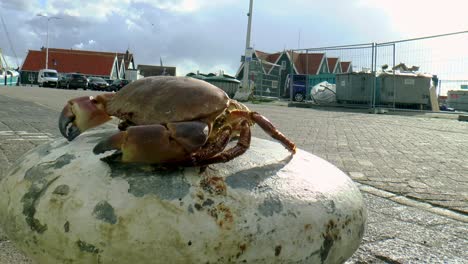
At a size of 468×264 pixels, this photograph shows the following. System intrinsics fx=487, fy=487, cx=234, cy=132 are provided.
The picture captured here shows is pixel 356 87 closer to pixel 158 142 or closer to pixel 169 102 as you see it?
pixel 169 102

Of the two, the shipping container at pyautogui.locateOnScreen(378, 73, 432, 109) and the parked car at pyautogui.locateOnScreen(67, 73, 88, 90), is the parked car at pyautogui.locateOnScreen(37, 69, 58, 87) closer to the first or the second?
the parked car at pyautogui.locateOnScreen(67, 73, 88, 90)

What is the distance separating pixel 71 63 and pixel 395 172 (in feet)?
250

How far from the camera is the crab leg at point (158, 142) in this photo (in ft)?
5.12

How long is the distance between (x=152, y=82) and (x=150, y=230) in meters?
0.64

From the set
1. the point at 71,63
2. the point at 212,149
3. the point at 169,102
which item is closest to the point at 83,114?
the point at 169,102

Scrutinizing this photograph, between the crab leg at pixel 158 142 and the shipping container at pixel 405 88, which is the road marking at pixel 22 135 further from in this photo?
the shipping container at pixel 405 88

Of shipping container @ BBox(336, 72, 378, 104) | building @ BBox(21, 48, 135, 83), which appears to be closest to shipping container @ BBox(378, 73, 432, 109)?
shipping container @ BBox(336, 72, 378, 104)

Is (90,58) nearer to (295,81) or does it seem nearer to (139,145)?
(295,81)

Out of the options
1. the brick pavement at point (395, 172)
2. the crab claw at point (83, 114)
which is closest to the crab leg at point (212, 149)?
the crab claw at point (83, 114)

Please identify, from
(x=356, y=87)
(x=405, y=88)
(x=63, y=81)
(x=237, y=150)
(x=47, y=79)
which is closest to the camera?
(x=237, y=150)

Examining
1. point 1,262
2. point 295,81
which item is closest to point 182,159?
point 1,262

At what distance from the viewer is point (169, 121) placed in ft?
5.68

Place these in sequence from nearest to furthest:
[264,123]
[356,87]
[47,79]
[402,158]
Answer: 1. [264,123]
2. [402,158]
3. [356,87]
4. [47,79]

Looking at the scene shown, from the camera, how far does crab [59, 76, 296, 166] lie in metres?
1.58
